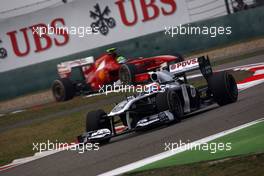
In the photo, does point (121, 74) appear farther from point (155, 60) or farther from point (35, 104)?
point (35, 104)

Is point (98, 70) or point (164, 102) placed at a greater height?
point (164, 102)

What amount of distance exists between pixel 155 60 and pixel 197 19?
5672 mm

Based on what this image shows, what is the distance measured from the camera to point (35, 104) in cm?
2752

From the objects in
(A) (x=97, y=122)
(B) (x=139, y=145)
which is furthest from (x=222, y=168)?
(A) (x=97, y=122)

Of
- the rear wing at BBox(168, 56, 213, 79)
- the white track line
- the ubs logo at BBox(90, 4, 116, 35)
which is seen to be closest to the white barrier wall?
the ubs logo at BBox(90, 4, 116, 35)

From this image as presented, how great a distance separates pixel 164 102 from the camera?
13469 millimetres

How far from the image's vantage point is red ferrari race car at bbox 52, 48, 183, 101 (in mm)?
23422

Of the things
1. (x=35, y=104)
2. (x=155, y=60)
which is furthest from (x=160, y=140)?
(x=35, y=104)

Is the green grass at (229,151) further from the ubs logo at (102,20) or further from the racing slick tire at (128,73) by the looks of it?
the ubs logo at (102,20)

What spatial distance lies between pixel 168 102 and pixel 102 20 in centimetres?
1599

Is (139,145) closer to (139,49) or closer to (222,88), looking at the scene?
(222,88)

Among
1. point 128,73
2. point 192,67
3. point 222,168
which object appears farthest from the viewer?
point 128,73

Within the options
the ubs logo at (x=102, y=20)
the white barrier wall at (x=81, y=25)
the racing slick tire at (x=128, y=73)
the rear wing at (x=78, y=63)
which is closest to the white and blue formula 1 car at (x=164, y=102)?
the racing slick tire at (x=128, y=73)

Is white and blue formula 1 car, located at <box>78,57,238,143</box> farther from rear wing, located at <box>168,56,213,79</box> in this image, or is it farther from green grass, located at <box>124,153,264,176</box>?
green grass, located at <box>124,153,264,176</box>
